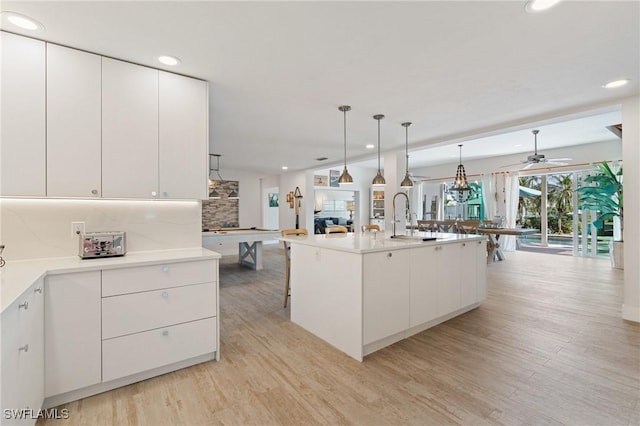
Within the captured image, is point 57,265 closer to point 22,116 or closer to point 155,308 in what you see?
point 155,308

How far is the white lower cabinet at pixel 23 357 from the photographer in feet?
4.05

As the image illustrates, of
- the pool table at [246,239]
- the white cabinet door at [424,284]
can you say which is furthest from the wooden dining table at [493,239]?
the pool table at [246,239]

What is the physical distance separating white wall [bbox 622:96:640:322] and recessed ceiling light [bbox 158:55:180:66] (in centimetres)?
454

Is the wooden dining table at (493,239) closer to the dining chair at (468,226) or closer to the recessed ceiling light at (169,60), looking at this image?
the dining chair at (468,226)

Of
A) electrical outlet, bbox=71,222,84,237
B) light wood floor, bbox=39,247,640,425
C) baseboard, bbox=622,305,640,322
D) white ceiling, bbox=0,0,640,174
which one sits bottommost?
light wood floor, bbox=39,247,640,425

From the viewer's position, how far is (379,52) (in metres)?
2.26

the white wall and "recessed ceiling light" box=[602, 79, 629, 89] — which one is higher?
"recessed ceiling light" box=[602, 79, 629, 89]

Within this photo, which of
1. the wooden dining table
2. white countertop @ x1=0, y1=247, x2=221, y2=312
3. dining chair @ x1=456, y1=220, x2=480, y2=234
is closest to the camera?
white countertop @ x1=0, y1=247, x2=221, y2=312

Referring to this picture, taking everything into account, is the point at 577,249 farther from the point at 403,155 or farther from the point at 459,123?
the point at 459,123

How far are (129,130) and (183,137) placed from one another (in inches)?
15.5

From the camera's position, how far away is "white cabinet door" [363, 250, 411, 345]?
2446 millimetres

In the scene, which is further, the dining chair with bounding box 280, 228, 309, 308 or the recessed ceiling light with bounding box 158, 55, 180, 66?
the dining chair with bounding box 280, 228, 309, 308

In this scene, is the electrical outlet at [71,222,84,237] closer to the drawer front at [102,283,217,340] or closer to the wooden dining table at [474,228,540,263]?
the drawer front at [102,283,217,340]

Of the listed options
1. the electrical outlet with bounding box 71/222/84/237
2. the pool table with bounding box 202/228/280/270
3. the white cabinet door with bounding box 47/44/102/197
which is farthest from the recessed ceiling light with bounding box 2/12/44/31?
the pool table with bounding box 202/228/280/270
